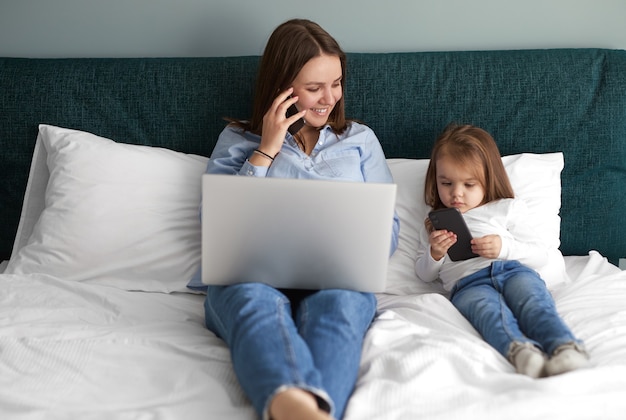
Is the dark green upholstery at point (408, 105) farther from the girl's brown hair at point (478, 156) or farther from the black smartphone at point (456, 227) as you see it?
the black smartphone at point (456, 227)

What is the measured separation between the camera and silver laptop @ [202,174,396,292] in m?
1.42

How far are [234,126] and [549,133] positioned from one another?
0.97 meters

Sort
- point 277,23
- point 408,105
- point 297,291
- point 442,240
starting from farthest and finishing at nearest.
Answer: point 277,23 < point 408,105 < point 442,240 < point 297,291

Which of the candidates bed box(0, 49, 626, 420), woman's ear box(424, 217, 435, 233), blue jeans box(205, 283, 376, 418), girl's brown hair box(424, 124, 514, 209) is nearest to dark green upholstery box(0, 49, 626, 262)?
bed box(0, 49, 626, 420)

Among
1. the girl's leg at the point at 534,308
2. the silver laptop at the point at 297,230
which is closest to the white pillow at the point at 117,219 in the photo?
the silver laptop at the point at 297,230

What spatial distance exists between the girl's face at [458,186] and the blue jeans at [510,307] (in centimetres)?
20

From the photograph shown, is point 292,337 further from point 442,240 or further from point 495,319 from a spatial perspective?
point 442,240

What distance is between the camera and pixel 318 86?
1.99m

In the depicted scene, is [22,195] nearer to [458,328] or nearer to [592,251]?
[458,328]

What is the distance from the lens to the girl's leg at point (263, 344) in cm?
126

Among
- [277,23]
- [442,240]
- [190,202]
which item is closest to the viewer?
[442,240]

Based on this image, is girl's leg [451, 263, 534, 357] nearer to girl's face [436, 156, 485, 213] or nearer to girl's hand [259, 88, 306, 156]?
girl's face [436, 156, 485, 213]

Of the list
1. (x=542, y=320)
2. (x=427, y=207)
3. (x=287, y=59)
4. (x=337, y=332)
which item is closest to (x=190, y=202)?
(x=287, y=59)

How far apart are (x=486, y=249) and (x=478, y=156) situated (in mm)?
269
